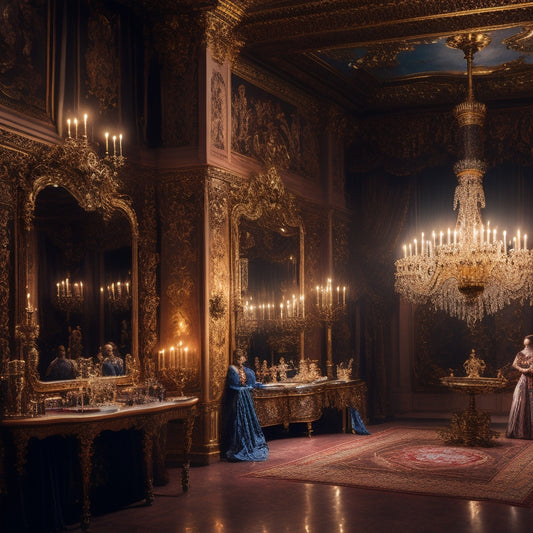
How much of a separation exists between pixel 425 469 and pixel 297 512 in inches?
87.2

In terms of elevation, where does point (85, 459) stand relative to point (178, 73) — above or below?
below

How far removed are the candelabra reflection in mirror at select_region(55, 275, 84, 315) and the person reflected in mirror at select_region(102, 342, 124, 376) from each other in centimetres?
59

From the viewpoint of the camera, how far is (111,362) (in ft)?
25.8

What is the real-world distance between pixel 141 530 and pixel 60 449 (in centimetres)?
112

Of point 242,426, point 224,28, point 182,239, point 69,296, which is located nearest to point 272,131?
point 224,28

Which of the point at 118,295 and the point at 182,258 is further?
the point at 182,258

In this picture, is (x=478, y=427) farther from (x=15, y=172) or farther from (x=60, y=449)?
(x=15, y=172)

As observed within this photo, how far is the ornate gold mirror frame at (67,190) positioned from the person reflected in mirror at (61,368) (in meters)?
0.06

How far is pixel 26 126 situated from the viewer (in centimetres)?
700

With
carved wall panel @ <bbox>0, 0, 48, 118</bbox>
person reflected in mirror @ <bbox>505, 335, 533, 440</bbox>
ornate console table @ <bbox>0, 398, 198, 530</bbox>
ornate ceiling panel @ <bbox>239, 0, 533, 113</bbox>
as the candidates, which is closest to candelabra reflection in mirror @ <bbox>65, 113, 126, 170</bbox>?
carved wall panel @ <bbox>0, 0, 48, 118</bbox>

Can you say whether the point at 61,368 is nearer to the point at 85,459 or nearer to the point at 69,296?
the point at 69,296

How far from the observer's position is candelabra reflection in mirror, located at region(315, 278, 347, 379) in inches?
432

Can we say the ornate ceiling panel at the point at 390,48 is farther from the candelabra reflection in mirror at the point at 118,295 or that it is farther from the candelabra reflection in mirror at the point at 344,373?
the candelabra reflection in mirror at the point at 344,373

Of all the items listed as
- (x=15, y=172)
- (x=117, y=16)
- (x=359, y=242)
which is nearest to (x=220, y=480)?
(x=15, y=172)
